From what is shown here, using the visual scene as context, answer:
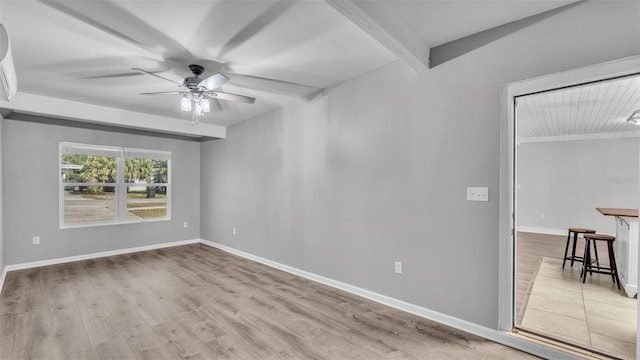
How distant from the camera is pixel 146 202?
579 cm

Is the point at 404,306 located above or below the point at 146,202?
below

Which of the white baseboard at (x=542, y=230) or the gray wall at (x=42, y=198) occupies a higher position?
the gray wall at (x=42, y=198)

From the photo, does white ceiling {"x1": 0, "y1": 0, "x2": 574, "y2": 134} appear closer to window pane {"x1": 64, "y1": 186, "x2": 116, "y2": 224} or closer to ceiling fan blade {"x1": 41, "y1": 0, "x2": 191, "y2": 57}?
ceiling fan blade {"x1": 41, "y1": 0, "x2": 191, "y2": 57}

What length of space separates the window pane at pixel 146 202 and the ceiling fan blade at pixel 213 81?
3.74 meters

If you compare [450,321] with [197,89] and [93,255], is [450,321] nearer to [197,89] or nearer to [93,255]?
[197,89]

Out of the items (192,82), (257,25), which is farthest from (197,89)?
(257,25)

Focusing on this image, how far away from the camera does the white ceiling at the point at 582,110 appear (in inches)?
138

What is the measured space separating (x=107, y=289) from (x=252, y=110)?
3087mm

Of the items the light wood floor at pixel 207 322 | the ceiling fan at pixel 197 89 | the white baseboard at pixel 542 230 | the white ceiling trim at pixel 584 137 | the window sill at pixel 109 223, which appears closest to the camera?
the light wood floor at pixel 207 322

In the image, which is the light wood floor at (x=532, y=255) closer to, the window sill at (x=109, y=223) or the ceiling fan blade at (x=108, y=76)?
the ceiling fan blade at (x=108, y=76)

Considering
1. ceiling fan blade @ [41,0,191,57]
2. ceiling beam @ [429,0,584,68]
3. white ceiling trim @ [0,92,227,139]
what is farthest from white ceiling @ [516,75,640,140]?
white ceiling trim @ [0,92,227,139]

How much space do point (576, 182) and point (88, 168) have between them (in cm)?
1049

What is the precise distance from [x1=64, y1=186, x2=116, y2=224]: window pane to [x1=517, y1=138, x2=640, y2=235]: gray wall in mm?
9606

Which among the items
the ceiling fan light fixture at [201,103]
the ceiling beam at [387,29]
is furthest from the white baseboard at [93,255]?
the ceiling beam at [387,29]
